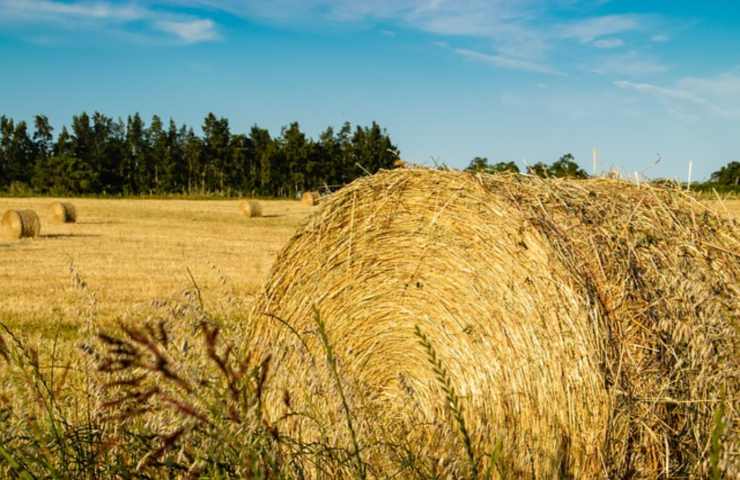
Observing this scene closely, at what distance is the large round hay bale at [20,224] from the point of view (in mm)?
22375

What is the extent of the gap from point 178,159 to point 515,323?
9412 cm

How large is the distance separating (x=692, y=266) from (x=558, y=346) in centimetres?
126

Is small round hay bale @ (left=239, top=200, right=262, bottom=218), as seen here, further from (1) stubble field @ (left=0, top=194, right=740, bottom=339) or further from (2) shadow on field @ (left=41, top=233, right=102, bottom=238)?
(2) shadow on field @ (left=41, top=233, right=102, bottom=238)

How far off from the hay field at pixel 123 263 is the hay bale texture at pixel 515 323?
72 centimetres

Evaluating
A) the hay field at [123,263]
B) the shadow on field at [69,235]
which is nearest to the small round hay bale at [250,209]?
the hay field at [123,263]

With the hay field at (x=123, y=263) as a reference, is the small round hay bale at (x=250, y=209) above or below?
above

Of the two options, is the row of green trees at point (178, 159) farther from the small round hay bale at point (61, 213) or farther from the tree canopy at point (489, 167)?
the tree canopy at point (489, 167)

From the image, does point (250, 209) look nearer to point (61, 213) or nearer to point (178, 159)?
point (61, 213)

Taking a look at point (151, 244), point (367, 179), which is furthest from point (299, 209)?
point (367, 179)

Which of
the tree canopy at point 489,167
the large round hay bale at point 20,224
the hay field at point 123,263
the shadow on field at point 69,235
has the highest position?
the tree canopy at point 489,167

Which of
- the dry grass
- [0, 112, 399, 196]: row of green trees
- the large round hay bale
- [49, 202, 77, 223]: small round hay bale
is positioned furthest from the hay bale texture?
[0, 112, 399, 196]: row of green trees

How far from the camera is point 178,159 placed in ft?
310

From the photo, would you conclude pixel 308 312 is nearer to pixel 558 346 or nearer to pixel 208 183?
pixel 558 346

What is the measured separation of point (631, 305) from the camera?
3.83 m
